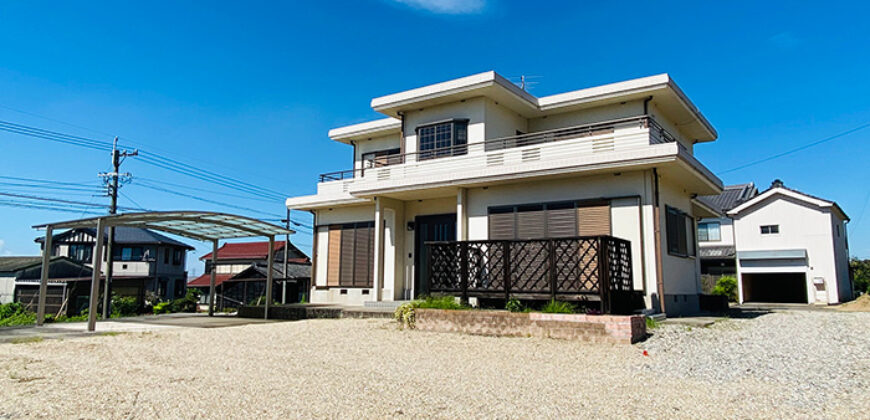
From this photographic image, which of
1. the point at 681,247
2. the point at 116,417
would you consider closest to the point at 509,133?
the point at 681,247

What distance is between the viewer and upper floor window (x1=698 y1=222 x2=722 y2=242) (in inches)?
1305

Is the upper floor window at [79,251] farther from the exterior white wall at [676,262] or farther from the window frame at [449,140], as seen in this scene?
the exterior white wall at [676,262]

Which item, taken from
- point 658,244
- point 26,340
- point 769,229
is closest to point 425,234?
point 658,244

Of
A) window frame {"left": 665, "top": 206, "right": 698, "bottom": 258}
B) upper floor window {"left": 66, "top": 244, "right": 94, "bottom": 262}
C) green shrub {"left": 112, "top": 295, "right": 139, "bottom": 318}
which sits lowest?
green shrub {"left": 112, "top": 295, "right": 139, "bottom": 318}

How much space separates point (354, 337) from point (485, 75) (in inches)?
324

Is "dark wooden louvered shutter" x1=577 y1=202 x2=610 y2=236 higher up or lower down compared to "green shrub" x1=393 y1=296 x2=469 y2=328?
higher up

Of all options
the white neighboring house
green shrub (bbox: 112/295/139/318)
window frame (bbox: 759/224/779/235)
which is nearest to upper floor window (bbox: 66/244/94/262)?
green shrub (bbox: 112/295/139/318)

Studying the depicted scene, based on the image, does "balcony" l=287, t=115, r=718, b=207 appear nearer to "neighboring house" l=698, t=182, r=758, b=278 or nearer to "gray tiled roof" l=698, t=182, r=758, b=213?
"neighboring house" l=698, t=182, r=758, b=278

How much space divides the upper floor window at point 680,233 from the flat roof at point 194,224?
9.69 meters

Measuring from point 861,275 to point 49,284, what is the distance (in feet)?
163

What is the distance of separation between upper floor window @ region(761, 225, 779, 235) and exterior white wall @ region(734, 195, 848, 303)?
0.52 feet

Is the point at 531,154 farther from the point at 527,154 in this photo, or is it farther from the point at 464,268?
the point at 464,268

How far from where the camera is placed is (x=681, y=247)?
14922mm

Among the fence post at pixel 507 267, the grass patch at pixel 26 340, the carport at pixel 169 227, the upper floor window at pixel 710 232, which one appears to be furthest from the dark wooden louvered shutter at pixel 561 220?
the upper floor window at pixel 710 232
